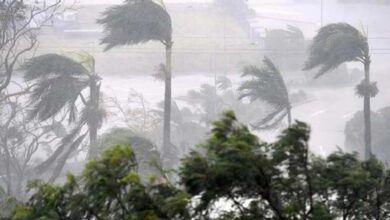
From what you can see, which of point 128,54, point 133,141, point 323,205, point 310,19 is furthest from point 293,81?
point 323,205

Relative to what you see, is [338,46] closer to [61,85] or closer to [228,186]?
[61,85]

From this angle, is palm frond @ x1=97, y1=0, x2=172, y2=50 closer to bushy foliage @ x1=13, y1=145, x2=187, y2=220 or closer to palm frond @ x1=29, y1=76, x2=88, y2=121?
palm frond @ x1=29, y1=76, x2=88, y2=121

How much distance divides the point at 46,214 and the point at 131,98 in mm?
11660

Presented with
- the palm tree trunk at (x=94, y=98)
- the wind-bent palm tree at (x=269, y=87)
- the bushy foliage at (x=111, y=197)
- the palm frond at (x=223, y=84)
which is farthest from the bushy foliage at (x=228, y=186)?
the palm frond at (x=223, y=84)

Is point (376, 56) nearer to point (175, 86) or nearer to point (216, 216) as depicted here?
point (175, 86)

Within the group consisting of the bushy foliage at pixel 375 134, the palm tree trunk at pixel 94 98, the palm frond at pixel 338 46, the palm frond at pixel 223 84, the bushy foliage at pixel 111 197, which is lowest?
the bushy foliage at pixel 375 134

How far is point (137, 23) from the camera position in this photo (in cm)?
1074

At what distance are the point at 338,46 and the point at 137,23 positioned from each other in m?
2.80

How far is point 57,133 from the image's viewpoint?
43.2 ft

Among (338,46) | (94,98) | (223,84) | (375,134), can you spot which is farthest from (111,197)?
(223,84)

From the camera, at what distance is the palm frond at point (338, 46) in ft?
33.7

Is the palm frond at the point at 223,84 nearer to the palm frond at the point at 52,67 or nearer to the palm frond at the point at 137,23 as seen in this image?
the palm frond at the point at 137,23

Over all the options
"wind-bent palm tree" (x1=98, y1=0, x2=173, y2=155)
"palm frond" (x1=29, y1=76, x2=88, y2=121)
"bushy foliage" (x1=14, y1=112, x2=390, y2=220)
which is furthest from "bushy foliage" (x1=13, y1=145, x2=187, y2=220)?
"wind-bent palm tree" (x1=98, y1=0, x2=173, y2=155)

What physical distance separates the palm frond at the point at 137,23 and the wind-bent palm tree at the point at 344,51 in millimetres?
2161
